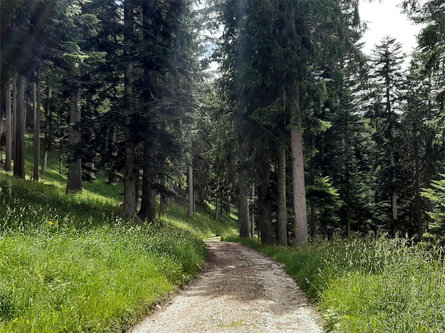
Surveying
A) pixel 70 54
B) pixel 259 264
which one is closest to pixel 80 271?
pixel 259 264

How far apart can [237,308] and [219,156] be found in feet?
48.4

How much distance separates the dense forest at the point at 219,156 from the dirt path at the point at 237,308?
12cm

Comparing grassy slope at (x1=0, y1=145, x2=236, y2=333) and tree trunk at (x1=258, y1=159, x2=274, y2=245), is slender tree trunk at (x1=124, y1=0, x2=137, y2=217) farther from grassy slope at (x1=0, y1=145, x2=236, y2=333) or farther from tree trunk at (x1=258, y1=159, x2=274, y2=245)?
tree trunk at (x1=258, y1=159, x2=274, y2=245)

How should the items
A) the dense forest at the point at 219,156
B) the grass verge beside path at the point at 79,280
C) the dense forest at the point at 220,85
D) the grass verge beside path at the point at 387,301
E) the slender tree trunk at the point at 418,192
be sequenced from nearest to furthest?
the grass verge beside path at the point at 387,301 < the grass verge beside path at the point at 79,280 < the dense forest at the point at 219,156 < the dense forest at the point at 220,85 < the slender tree trunk at the point at 418,192

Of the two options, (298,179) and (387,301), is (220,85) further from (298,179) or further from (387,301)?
(387,301)

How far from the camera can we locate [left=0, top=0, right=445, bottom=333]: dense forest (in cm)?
452

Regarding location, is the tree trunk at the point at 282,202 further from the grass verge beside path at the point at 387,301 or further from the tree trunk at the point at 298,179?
the grass verge beside path at the point at 387,301

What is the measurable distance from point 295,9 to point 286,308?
11424mm

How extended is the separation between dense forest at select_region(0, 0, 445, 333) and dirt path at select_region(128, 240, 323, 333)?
0.12 metres

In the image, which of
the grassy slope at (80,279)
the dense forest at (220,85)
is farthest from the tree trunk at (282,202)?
the grassy slope at (80,279)

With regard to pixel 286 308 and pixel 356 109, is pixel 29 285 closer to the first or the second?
pixel 286 308

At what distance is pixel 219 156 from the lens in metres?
19.9

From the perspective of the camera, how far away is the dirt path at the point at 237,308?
4648 mm

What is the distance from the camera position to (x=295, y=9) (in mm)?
12469
